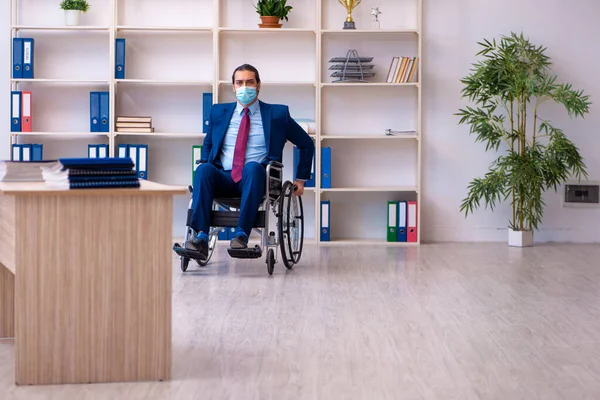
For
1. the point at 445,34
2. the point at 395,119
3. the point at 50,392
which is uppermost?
the point at 445,34

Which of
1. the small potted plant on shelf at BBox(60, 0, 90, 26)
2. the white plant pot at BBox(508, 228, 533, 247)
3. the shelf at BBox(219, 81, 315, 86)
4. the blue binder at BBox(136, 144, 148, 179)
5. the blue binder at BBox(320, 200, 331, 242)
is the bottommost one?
the white plant pot at BBox(508, 228, 533, 247)

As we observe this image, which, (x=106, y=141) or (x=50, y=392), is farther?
(x=106, y=141)

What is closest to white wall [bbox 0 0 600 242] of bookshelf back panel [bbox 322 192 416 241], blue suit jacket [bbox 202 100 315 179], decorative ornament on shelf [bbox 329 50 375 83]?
bookshelf back panel [bbox 322 192 416 241]

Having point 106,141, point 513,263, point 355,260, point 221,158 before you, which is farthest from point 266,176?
point 106,141

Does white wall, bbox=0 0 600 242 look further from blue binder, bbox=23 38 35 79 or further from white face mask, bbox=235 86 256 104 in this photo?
white face mask, bbox=235 86 256 104

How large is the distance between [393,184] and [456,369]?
158 inches

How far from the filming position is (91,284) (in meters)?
2.66

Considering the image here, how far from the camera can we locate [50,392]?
2.57 m

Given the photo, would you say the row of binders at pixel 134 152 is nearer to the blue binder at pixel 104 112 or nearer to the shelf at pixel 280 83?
the blue binder at pixel 104 112

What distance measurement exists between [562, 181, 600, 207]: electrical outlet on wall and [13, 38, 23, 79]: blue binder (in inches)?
162

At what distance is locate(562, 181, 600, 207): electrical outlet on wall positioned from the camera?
682 cm

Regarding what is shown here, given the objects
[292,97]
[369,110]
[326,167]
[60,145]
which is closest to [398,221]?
[326,167]

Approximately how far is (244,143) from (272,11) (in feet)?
5.49

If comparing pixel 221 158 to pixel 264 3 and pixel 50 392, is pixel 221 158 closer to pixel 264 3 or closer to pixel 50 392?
pixel 264 3
